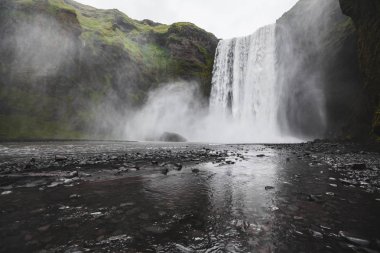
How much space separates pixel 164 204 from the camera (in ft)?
20.0

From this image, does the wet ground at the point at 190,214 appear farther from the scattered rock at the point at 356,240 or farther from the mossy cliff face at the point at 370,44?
the mossy cliff face at the point at 370,44

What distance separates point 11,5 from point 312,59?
69.9 meters

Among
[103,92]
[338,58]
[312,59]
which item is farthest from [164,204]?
[103,92]

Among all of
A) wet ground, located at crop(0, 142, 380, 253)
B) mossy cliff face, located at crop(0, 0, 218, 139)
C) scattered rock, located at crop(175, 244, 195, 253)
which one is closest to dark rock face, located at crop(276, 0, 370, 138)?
mossy cliff face, located at crop(0, 0, 218, 139)

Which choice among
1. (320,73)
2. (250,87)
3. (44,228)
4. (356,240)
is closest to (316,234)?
(356,240)

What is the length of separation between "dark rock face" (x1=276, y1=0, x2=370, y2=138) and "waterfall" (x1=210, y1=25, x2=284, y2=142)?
2145 millimetres

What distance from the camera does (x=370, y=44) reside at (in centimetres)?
2441

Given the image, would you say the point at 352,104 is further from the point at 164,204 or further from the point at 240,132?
the point at 164,204

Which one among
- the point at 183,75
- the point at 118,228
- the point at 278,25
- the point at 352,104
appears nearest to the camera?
the point at 118,228

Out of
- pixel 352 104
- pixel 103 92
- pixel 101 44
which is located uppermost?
pixel 101 44

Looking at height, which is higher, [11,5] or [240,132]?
[11,5]

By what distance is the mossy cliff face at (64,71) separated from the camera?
51.3 m

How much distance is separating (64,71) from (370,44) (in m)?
60.2

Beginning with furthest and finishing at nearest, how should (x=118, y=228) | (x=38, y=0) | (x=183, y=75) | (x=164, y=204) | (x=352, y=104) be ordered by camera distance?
(x=183, y=75), (x=38, y=0), (x=352, y=104), (x=164, y=204), (x=118, y=228)
